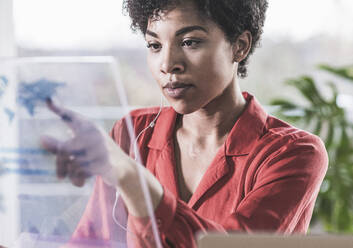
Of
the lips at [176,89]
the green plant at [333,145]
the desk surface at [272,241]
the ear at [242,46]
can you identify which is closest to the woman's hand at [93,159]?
the desk surface at [272,241]

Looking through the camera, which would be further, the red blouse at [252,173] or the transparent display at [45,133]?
the red blouse at [252,173]

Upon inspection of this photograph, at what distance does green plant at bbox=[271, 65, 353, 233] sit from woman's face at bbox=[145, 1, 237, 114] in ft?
2.77

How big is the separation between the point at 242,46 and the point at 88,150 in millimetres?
487

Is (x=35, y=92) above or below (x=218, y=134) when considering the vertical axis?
above

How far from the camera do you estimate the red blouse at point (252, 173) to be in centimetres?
104

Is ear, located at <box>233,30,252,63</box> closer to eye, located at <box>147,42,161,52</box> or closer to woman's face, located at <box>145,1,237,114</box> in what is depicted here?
woman's face, located at <box>145,1,237,114</box>

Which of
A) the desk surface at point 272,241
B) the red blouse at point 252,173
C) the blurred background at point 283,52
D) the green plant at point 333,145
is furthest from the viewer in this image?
the green plant at point 333,145

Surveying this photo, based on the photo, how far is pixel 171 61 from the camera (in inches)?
41.8

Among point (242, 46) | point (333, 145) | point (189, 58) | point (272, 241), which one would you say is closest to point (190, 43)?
point (189, 58)

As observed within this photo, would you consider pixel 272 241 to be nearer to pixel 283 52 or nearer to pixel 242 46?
pixel 242 46

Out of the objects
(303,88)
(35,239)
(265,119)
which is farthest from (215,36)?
(303,88)

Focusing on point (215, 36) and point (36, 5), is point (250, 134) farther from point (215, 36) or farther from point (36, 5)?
point (36, 5)

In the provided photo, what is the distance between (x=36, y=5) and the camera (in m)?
1.54

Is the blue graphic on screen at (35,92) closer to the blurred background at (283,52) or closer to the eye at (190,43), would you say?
the eye at (190,43)
